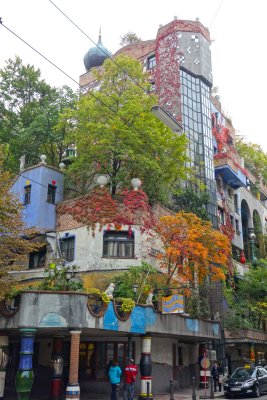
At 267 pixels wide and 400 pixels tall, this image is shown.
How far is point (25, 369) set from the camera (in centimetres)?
1611

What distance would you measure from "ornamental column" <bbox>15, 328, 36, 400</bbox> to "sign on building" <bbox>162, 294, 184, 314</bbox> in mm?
6307

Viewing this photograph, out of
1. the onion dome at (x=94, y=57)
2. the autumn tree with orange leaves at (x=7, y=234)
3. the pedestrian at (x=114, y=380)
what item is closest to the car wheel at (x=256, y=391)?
the pedestrian at (x=114, y=380)

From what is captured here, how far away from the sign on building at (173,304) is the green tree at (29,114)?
51.6 feet

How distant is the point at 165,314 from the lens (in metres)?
20.6

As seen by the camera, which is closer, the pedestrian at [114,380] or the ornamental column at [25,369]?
the ornamental column at [25,369]

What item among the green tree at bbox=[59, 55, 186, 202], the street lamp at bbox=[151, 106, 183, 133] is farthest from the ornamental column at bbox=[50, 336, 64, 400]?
the street lamp at bbox=[151, 106, 183, 133]

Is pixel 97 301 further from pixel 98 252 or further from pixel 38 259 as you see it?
pixel 38 259

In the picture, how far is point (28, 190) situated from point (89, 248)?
597 centimetres

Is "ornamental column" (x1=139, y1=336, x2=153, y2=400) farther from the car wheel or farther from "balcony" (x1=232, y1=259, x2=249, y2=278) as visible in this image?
"balcony" (x1=232, y1=259, x2=249, y2=278)

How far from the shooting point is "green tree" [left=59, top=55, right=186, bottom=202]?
24.9 m

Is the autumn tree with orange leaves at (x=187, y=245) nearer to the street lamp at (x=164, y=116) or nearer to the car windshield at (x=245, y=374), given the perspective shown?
the car windshield at (x=245, y=374)

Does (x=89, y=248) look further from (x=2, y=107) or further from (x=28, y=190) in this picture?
(x=2, y=107)

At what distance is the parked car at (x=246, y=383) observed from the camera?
2031 cm

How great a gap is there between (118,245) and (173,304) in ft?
18.4
